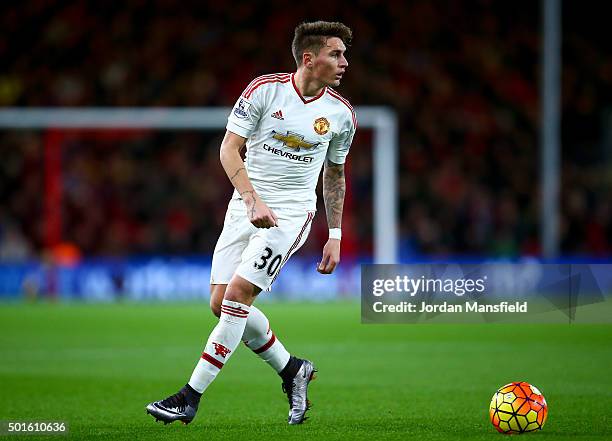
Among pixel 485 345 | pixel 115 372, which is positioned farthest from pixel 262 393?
pixel 485 345

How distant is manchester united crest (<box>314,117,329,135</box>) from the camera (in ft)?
22.1

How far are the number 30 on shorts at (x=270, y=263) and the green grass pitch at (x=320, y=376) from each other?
92 cm

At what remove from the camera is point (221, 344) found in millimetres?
6496

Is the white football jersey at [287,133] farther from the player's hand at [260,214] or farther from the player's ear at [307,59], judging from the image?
the player's hand at [260,214]

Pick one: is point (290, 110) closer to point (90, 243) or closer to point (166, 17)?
point (90, 243)

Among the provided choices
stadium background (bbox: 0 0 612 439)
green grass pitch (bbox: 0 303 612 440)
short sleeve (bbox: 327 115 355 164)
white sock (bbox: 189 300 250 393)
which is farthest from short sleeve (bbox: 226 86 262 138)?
stadium background (bbox: 0 0 612 439)

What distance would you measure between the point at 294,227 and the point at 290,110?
0.69 meters

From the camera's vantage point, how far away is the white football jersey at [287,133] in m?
6.62

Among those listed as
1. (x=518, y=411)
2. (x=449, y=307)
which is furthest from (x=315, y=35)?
(x=518, y=411)

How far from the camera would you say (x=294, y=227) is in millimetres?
6758

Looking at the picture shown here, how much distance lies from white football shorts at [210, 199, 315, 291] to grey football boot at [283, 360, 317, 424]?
2.26 feet

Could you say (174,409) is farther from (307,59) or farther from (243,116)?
(307,59)

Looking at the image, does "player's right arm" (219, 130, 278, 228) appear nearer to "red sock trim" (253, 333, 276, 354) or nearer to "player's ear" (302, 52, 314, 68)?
"player's ear" (302, 52, 314, 68)

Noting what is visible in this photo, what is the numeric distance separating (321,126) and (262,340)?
1345mm
